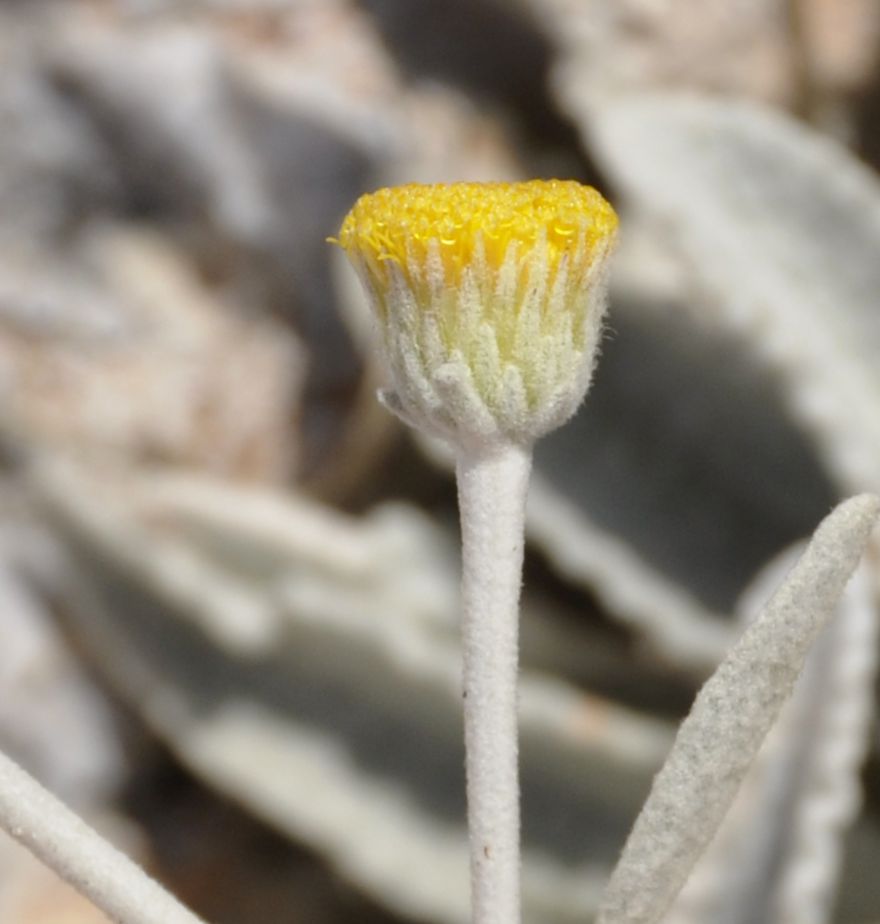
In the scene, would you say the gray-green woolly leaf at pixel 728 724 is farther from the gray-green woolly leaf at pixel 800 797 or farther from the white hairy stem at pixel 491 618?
the gray-green woolly leaf at pixel 800 797

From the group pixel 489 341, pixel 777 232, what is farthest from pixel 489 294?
pixel 777 232

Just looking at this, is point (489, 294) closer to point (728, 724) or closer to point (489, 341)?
point (489, 341)

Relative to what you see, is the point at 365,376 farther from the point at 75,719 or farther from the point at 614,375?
the point at 75,719

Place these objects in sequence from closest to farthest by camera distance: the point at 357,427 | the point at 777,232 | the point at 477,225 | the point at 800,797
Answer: the point at 477,225
the point at 800,797
the point at 777,232
the point at 357,427

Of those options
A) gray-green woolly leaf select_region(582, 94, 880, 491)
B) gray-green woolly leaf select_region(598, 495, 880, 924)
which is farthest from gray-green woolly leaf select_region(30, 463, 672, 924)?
gray-green woolly leaf select_region(598, 495, 880, 924)

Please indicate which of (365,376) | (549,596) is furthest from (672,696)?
(365,376)

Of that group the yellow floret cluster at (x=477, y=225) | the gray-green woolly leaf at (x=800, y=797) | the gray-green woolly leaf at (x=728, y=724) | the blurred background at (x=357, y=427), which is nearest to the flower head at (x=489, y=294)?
the yellow floret cluster at (x=477, y=225)
